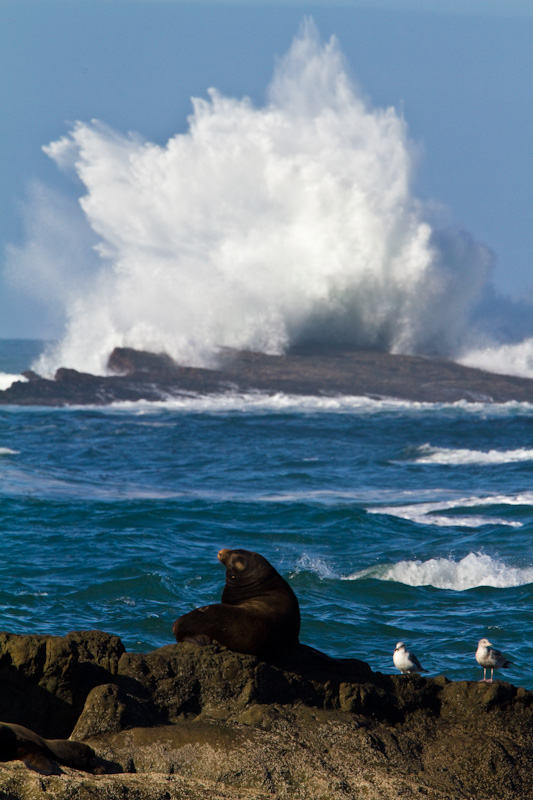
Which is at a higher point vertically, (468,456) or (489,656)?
(468,456)

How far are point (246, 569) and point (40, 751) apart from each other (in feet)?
6.85

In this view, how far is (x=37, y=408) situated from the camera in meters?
37.3

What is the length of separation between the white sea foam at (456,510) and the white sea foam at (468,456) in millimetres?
5492

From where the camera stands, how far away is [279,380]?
45.8m

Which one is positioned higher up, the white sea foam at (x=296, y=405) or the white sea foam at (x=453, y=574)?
the white sea foam at (x=296, y=405)

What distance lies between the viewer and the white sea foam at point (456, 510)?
48.8ft

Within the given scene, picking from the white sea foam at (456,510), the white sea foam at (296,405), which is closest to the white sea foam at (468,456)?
the white sea foam at (456,510)

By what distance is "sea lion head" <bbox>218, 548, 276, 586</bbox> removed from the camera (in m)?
5.23

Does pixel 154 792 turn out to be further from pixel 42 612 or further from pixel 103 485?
pixel 103 485

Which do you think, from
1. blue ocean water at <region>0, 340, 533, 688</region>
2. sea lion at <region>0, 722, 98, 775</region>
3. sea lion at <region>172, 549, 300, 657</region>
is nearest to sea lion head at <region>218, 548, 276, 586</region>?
sea lion at <region>172, 549, 300, 657</region>

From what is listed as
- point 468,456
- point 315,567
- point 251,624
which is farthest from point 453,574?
point 468,456

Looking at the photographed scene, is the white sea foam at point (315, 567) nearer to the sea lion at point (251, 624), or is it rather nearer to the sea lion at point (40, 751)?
the sea lion at point (251, 624)

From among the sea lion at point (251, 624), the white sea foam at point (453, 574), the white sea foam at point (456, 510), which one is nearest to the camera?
the sea lion at point (251, 624)

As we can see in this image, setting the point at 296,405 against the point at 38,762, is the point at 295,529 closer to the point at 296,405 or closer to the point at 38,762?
the point at 38,762
